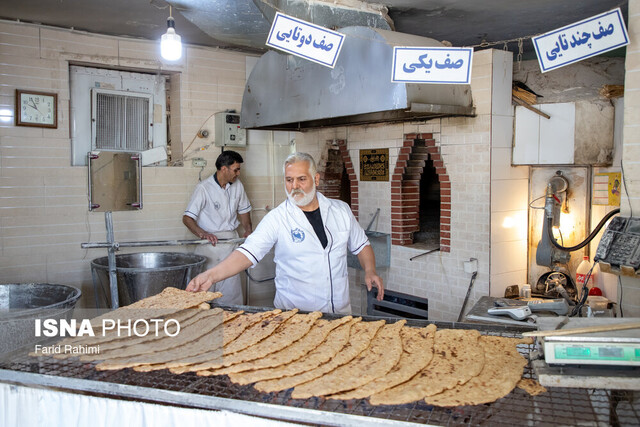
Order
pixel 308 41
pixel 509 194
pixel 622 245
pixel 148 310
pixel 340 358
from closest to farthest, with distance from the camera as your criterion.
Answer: pixel 340 358 < pixel 148 310 < pixel 622 245 < pixel 308 41 < pixel 509 194

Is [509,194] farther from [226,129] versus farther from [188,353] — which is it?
[188,353]

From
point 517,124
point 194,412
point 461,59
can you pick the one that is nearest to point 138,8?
Answer: point 461,59

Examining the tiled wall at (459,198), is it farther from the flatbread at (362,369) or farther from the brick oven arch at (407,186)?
the flatbread at (362,369)

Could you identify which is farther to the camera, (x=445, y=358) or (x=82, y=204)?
(x=82, y=204)

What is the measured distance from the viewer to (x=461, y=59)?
2949 millimetres

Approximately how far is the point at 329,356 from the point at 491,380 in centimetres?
60

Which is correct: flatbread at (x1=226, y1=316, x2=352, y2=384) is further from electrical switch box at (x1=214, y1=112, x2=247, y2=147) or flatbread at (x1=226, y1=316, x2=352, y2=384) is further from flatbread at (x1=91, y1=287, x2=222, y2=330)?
electrical switch box at (x1=214, y1=112, x2=247, y2=147)

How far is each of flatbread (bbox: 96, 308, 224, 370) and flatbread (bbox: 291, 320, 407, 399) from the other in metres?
0.59

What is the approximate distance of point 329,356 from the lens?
207 centimetres

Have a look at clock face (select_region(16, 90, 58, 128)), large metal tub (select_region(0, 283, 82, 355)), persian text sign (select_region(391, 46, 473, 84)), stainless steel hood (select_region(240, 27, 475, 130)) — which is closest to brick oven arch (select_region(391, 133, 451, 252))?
stainless steel hood (select_region(240, 27, 475, 130))

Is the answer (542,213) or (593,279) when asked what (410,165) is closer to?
(542,213)

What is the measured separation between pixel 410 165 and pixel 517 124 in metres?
1.00

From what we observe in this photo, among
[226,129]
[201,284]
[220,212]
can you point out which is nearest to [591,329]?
[201,284]

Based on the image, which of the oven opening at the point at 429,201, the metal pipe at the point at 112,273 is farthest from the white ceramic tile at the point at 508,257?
the metal pipe at the point at 112,273
